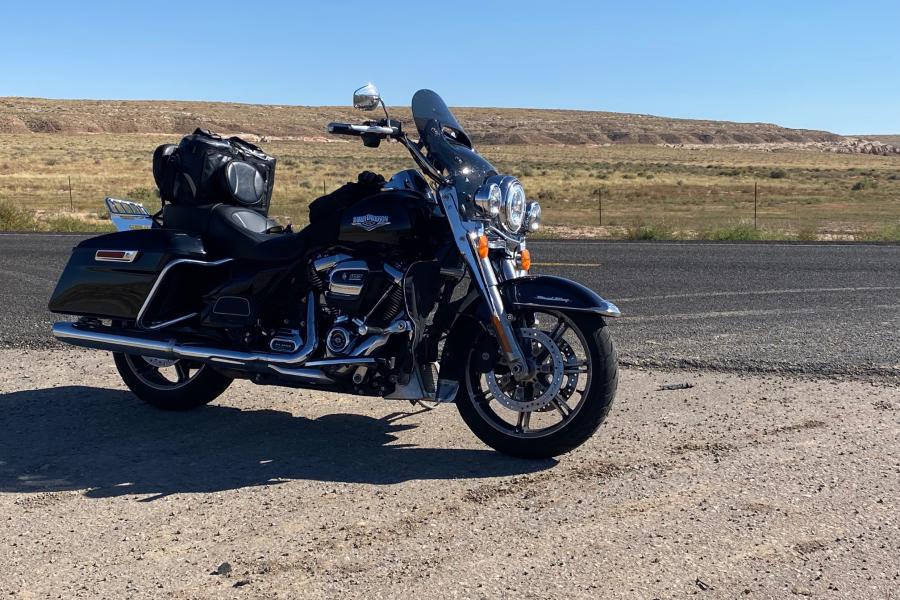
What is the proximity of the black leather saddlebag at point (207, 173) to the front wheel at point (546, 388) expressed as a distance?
189cm

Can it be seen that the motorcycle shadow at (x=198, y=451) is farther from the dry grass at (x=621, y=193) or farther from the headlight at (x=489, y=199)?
the dry grass at (x=621, y=193)

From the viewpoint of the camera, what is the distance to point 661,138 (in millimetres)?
149375

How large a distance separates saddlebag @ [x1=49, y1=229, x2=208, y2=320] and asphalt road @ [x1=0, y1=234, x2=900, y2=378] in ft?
8.36

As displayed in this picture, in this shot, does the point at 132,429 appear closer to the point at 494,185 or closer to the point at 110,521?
the point at 110,521

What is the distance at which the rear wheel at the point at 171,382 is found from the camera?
620 centimetres

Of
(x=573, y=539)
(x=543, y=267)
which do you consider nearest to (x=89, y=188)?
(x=543, y=267)

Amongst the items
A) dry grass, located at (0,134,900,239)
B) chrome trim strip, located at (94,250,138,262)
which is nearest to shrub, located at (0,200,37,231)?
dry grass, located at (0,134,900,239)

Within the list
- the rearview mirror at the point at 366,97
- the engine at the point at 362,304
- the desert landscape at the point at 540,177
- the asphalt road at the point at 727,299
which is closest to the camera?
the rearview mirror at the point at 366,97

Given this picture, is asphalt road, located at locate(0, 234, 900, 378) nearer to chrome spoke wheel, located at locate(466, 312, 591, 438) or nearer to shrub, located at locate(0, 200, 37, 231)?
chrome spoke wheel, located at locate(466, 312, 591, 438)

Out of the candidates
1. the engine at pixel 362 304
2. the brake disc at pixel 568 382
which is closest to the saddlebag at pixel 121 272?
the engine at pixel 362 304

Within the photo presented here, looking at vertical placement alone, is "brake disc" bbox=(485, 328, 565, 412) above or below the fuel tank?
below

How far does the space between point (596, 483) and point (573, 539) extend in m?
0.73

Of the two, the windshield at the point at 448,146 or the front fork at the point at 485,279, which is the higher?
the windshield at the point at 448,146

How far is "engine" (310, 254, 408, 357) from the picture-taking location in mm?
5199
